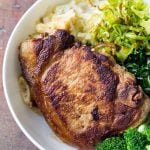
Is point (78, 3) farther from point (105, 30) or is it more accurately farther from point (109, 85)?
point (109, 85)

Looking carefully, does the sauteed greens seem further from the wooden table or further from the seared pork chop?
the wooden table

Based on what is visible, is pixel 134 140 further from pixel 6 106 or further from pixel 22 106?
pixel 6 106

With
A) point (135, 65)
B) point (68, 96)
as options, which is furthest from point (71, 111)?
point (135, 65)

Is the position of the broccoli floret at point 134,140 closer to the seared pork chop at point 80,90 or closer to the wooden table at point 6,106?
the seared pork chop at point 80,90


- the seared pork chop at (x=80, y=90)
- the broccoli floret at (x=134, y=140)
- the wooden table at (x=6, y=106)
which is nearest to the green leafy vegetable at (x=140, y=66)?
the seared pork chop at (x=80, y=90)

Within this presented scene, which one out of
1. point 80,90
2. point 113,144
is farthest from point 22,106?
point 113,144

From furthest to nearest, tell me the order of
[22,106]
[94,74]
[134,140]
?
Result: [22,106] → [94,74] → [134,140]
